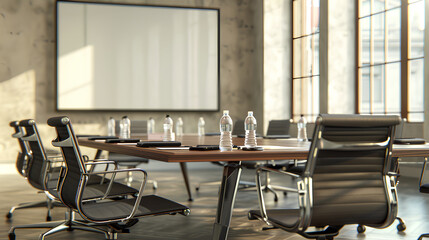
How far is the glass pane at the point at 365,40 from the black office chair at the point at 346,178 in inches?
251

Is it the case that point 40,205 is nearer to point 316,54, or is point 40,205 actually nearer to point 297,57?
point 316,54

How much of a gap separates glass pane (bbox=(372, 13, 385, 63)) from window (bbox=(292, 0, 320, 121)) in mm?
1489

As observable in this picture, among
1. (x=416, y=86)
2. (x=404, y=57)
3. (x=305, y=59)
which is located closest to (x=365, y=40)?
(x=404, y=57)

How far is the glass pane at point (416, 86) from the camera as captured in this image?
23.7ft

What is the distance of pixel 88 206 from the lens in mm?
2916

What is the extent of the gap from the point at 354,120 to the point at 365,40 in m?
6.68

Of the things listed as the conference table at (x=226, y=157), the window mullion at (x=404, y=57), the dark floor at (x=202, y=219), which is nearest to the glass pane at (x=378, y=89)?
the window mullion at (x=404, y=57)

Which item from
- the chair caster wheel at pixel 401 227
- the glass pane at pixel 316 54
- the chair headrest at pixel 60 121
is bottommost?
the chair caster wheel at pixel 401 227

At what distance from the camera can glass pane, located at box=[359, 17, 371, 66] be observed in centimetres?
837

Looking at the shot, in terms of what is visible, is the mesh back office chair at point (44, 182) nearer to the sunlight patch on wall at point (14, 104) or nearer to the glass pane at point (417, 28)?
the glass pane at point (417, 28)

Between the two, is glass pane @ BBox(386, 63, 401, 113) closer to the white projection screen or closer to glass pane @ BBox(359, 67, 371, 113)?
glass pane @ BBox(359, 67, 371, 113)

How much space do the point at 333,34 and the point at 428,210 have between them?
4458 millimetres

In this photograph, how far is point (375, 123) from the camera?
2.28 m

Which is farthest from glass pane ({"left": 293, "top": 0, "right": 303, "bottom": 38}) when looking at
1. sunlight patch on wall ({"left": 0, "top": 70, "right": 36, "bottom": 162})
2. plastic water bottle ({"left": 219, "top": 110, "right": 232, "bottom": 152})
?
plastic water bottle ({"left": 219, "top": 110, "right": 232, "bottom": 152})
